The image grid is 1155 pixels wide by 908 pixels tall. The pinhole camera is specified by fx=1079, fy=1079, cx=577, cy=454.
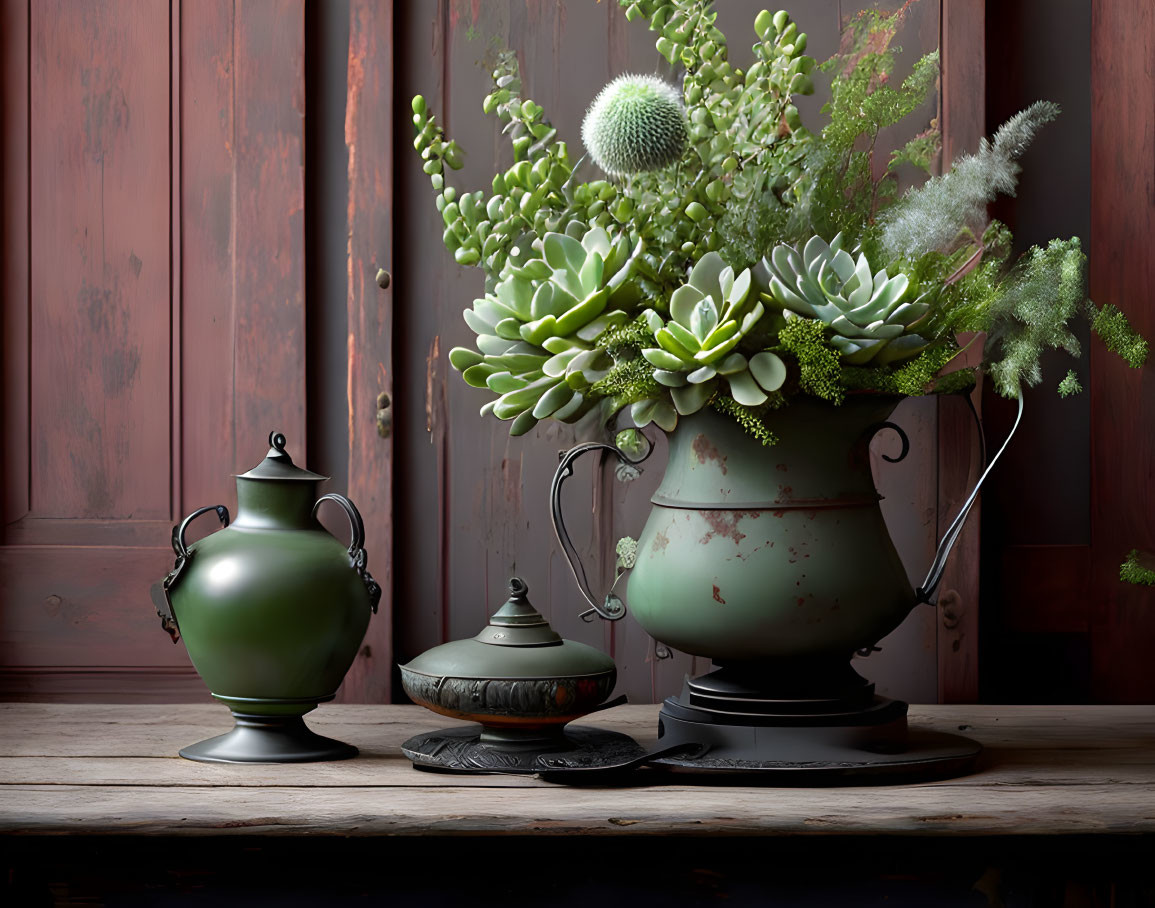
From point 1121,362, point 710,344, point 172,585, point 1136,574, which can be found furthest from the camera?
point 1121,362

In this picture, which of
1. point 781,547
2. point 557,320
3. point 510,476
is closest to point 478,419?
point 510,476

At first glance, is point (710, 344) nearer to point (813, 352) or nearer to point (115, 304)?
point (813, 352)

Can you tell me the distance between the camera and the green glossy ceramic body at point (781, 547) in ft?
3.12

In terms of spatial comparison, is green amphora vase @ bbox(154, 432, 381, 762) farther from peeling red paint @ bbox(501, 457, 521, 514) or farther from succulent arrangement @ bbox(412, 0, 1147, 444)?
peeling red paint @ bbox(501, 457, 521, 514)

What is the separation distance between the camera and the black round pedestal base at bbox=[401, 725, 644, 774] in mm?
982

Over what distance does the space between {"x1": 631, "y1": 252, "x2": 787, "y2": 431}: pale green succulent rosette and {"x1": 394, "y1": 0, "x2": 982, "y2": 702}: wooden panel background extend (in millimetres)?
469

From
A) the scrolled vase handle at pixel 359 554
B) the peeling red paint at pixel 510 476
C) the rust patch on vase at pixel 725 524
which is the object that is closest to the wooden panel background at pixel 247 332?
the peeling red paint at pixel 510 476

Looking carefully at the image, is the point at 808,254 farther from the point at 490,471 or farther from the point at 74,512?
the point at 74,512

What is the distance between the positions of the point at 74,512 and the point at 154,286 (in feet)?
1.05

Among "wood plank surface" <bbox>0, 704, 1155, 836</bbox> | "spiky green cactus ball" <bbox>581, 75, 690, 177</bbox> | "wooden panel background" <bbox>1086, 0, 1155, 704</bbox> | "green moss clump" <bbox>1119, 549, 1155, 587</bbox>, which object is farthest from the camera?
"wooden panel background" <bbox>1086, 0, 1155, 704</bbox>

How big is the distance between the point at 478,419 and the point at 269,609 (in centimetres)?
50

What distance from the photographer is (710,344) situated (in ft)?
2.95

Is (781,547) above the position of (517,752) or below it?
above

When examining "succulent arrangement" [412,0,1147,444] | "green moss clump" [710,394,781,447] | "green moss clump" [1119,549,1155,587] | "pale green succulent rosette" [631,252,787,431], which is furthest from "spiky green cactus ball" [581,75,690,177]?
"green moss clump" [1119,549,1155,587]
